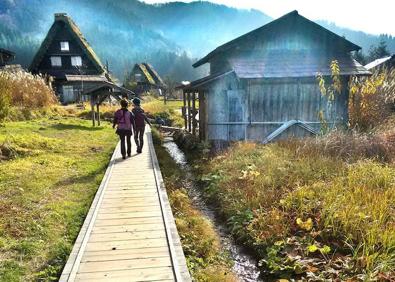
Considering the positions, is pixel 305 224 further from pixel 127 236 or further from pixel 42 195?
pixel 42 195

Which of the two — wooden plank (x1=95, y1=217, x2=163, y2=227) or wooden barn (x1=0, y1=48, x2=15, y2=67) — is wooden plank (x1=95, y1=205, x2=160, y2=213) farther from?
wooden barn (x1=0, y1=48, x2=15, y2=67)

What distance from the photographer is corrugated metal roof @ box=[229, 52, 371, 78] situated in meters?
15.0

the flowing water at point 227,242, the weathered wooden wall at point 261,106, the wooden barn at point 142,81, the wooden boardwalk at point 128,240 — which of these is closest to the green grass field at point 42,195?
the wooden boardwalk at point 128,240

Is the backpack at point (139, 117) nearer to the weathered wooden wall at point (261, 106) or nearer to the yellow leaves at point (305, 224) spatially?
the weathered wooden wall at point (261, 106)

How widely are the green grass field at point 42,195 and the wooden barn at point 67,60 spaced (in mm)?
25744

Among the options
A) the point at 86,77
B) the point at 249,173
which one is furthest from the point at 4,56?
the point at 249,173

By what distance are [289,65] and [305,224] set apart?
1024 centimetres

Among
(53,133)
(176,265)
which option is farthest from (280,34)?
(176,265)

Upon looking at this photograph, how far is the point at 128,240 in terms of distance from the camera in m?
5.90

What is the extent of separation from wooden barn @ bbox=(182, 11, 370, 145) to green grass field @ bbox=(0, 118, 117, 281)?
16.5 ft

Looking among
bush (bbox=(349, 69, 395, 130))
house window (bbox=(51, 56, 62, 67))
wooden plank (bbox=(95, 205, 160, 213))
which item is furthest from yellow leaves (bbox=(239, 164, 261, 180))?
house window (bbox=(51, 56, 62, 67))

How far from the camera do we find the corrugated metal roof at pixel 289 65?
15.0 m

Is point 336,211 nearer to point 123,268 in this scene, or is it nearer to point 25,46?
point 123,268

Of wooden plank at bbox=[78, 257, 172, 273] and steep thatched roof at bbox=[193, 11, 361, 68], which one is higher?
steep thatched roof at bbox=[193, 11, 361, 68]
